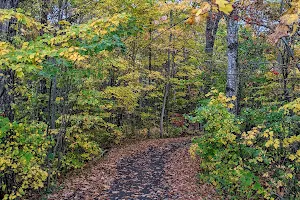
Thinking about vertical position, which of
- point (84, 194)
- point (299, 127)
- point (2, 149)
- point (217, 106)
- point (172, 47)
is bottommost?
point (84, 194)

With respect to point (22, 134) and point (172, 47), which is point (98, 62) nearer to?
point (22, 134)

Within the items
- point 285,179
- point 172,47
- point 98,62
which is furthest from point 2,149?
point 172,47

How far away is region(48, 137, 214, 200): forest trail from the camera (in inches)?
253

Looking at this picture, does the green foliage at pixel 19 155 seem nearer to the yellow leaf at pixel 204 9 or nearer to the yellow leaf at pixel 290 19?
the yellow leaf at pixel 204 9

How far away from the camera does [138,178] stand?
7742 millimetres

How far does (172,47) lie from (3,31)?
399 inches

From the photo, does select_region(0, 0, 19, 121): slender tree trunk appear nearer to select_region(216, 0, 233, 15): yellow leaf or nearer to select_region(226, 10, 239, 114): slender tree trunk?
select_region(216, 0, 233, 15): yellow leaf

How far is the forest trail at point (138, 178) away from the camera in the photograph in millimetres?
6414

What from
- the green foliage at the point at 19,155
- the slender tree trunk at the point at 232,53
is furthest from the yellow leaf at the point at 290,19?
the slender tree trunk at the point at 232,53

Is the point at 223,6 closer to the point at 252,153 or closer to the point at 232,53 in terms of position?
the point at 252,153

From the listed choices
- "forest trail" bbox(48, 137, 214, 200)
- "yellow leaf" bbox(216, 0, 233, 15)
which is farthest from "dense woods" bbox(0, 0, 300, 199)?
"forest trail" bbox(48, 137, 214, 200)

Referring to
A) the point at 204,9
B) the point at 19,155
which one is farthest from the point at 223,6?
the point at 19,155

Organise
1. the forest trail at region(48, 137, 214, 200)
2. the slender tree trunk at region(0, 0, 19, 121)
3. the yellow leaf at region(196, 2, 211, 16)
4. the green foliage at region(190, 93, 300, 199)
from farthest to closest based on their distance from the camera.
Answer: the forest trail at region(48, 137, 214, 200), the slender tree trunk at region(0, 0, 19, 121), the green foliage at region(190, 93, 300, 199), the yellow leaf at region(196, 2, 211, 16)

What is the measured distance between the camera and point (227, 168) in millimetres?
5043
